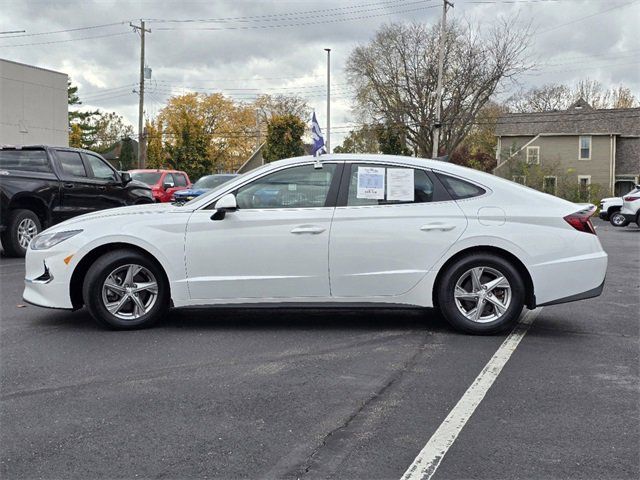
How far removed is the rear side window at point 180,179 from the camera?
23.6m

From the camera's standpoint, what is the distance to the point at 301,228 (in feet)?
20.0

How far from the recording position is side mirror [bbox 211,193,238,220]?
6.05 m

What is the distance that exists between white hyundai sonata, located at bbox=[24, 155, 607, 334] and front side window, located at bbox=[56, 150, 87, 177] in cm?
630

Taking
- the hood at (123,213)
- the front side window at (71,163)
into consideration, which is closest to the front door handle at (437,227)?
the hood at (123,213)

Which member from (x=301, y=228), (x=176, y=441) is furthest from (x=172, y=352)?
(x=176, y=441)

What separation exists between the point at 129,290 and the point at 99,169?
7.03 metres

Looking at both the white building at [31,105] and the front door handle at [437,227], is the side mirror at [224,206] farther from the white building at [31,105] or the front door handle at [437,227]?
the white building at [31,105]

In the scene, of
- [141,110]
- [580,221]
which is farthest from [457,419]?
[141,110]

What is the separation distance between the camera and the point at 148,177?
23250 mm

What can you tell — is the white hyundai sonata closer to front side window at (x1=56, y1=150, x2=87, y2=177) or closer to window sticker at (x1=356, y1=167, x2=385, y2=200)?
window sticker at (x1=356, y1=167, x2=385, y2=200)

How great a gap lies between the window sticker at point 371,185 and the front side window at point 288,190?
0.28 m

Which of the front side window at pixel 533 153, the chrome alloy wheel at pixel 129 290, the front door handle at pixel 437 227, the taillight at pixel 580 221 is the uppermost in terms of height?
the front side window at pixel 533 153

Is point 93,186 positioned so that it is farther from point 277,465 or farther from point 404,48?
point 404,48

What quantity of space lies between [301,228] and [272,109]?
7957 cm
